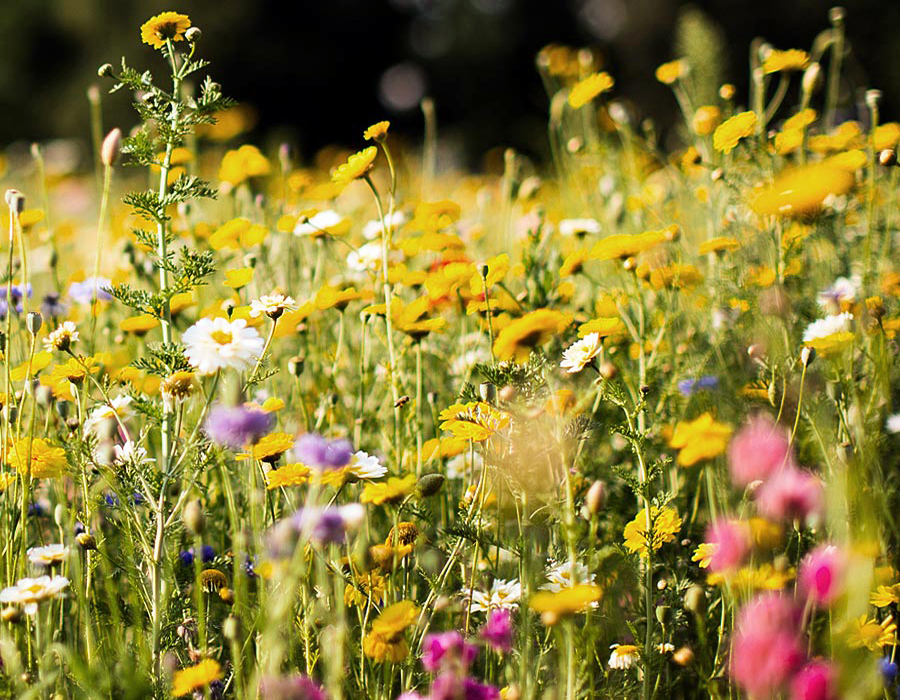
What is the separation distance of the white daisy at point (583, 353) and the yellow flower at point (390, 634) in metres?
0.40

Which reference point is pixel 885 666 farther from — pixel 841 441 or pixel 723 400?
pixel 723 400

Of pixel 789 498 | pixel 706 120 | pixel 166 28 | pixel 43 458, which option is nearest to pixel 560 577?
pixel 789 498

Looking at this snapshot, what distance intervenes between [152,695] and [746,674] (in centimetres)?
60

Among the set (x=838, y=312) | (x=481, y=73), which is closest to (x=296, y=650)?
(x=838, y=312)

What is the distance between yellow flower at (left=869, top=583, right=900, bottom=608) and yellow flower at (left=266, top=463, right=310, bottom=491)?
2.14ft

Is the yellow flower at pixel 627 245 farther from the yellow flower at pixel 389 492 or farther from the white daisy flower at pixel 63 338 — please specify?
the white daisy flower at pixel 63 338

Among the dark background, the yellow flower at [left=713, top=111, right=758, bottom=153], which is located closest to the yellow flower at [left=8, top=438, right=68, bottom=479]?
the yellow flower at [left=713, top=111, right=758, bottom=153]

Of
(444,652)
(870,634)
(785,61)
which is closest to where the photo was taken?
(444,652)

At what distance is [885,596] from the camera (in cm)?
102

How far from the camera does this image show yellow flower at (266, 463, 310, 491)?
973 millimetres

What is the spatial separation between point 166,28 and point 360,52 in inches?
572

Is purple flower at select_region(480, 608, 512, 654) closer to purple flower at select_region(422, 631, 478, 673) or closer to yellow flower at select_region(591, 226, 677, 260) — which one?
purple flower at select_region(422, 631, 478, 673)

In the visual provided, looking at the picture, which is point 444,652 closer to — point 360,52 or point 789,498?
point 789,498

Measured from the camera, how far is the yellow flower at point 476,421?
103cm
